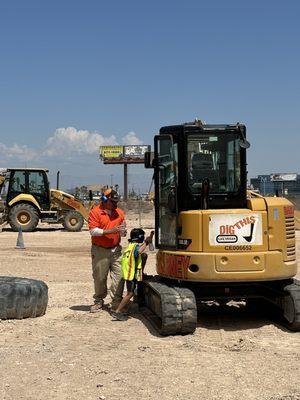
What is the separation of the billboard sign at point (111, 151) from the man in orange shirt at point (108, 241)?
249 ft

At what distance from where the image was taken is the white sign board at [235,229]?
25.9ft

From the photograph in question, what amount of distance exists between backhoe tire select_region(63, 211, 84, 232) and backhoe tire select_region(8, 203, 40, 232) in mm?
1471

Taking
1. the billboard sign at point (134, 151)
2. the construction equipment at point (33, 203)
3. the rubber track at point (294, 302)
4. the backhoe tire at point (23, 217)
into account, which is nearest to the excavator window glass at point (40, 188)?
the construction equipment at point (33, 203)

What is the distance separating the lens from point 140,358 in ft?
21.8

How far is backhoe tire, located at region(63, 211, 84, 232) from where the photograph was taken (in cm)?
2725

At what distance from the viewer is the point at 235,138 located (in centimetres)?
841

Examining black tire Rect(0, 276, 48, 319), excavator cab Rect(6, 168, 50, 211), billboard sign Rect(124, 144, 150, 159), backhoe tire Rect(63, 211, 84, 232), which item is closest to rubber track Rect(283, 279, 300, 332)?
black tire Rect(0, 276, 48, 319)

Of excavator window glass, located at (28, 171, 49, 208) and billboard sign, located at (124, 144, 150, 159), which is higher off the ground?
billboard sign, located at (124, 144, 150, 159)

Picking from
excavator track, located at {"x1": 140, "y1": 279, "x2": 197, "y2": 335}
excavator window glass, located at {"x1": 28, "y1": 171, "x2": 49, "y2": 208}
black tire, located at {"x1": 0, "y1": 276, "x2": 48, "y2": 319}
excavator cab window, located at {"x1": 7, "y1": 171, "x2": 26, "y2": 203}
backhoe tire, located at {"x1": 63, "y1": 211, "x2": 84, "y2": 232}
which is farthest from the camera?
backhoe tire, located at {"x1": 63, "y1": 211, "x2": 84, "y2": 232}

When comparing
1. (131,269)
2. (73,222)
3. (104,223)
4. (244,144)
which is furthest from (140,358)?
(73,222)

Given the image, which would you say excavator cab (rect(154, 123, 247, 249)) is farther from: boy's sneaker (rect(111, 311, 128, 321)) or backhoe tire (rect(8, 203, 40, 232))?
backhoe tire (rect(8, 203, 40, 232))

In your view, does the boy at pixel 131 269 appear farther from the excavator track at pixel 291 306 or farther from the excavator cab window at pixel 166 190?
the excavator track at pixel 291 306

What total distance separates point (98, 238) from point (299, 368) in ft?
12.3

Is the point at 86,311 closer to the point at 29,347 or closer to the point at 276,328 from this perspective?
→ the point at 29,347
